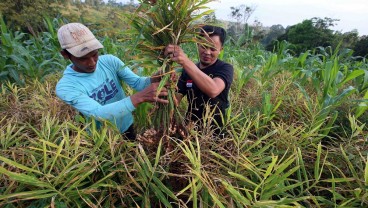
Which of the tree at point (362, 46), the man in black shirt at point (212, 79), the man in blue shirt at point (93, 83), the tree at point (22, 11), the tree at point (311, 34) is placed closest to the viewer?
the man in blue shirt at point (93, 83)

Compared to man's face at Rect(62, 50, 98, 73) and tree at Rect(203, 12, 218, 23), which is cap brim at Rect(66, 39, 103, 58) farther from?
tree at Rect(203, 12, 218, 23)

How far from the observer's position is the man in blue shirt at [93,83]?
1.22 metres

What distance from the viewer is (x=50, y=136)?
Answer: 122 centimetres

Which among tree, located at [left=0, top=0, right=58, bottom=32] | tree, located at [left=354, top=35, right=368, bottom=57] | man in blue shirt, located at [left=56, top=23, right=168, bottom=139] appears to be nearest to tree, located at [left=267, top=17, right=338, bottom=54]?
tree, located at [left=354, top=35, right=368, bottom=57]

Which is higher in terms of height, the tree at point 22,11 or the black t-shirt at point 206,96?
the black t-shirt at point 206,96

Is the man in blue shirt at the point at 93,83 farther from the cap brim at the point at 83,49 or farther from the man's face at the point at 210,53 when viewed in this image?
the man's face at the point at 210,53

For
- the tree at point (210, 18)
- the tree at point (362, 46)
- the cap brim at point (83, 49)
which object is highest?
the tree at point (362, 46)

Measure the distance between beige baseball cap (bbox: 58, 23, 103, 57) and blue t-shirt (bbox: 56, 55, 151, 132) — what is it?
0.57 ft

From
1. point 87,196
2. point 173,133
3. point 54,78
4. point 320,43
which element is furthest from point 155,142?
point 320,43

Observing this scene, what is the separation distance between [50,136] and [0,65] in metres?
1.92

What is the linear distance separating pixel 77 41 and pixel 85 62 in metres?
0.13

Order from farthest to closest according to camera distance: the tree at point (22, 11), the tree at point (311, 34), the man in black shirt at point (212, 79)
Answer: the tree at point (311, 34) < the tree at point (22, 11) < the man in black shirt at point (212, 79)

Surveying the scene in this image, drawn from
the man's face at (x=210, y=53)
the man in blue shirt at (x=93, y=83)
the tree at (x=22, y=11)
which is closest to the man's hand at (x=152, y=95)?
the man in blue shirt at (x=93, y=83)

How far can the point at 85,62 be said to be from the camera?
55.4 inches
